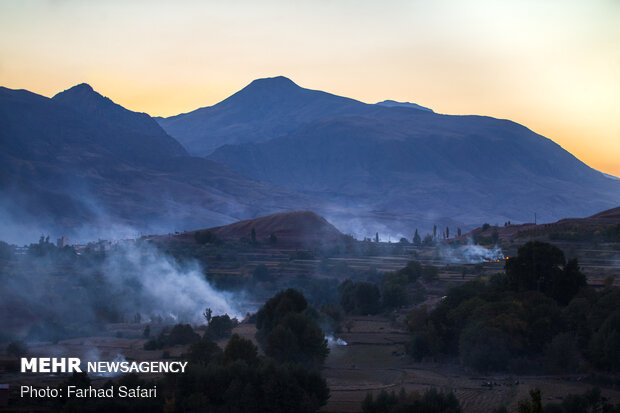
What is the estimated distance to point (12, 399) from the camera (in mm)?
31109

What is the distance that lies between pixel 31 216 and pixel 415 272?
395ft

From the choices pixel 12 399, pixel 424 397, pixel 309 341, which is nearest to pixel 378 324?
pixel 309 341

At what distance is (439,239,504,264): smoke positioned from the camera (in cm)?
7538

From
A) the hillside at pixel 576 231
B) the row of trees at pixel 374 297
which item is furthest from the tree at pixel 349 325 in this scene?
the hillside at pixel 576 231

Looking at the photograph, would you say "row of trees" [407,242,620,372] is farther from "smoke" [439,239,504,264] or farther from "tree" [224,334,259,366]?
"smoke" [439,239,504,264]

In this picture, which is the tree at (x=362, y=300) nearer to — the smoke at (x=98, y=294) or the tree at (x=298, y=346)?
the smoke at (x=98, y=294)

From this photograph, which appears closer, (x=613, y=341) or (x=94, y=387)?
(x=94, y=387)

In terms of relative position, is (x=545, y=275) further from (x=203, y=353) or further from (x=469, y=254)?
(x=469, y=254)

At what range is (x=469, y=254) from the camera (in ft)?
260

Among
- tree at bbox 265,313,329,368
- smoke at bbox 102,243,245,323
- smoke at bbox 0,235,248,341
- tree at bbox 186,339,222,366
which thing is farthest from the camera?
smoke at bbox 102,243,245,323

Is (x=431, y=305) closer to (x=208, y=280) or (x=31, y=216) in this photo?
(x=208, y=280)

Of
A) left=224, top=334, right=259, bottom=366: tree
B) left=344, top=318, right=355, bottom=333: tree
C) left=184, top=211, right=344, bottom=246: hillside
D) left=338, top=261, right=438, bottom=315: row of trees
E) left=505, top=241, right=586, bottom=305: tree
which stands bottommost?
left=344, top=318, right=355, bottom=333: tree

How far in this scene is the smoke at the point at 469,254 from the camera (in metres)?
75.4

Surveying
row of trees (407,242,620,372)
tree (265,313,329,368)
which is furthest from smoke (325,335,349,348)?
tree (265,313,329,368)
